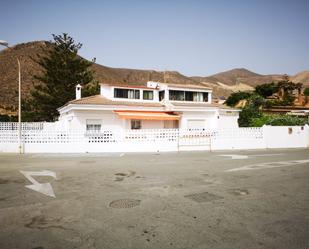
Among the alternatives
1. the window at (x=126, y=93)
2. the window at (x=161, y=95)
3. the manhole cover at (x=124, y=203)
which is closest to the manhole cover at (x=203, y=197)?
the manhole cover at (x=124, y=203)

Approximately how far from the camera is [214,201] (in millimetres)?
5965

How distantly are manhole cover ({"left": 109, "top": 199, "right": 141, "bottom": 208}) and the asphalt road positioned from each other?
2 centimetres

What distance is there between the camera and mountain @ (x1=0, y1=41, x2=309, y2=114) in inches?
3656

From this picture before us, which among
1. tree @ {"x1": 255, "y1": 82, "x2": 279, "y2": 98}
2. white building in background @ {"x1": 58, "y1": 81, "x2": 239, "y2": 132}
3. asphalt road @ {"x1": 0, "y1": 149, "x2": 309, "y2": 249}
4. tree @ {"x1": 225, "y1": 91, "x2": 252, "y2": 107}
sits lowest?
asphalt road @ {"x1": 0, "y1": 149, "x2": 309, "y2": 249}

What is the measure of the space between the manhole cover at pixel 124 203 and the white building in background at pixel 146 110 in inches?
679

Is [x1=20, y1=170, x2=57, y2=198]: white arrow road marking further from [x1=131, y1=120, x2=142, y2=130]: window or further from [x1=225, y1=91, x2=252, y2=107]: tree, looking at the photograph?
[x1=225, y1=91, x2=252, y2=107]: tree

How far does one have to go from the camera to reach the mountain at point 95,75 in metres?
92.9

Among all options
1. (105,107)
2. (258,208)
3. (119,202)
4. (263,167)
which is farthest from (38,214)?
(105,107)

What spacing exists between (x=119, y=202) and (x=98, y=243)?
2.09 m

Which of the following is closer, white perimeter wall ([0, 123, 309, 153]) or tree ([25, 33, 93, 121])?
white perimeter wall ([0, 123, 309, 153])

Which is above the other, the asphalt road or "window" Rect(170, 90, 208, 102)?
"window" Rect(170, 90, 208, 102)

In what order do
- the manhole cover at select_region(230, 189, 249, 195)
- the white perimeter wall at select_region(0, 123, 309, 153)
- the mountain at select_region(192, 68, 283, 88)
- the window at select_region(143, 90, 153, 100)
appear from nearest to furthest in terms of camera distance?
the manhole cover at select_region(230, 189, 249, 195) < the white perimeter wall at select_region(0, 123, 309, 153) < the window at select_region(143, 90, 153, 100) < the mountain at select_region(192, 68, 283, 88)

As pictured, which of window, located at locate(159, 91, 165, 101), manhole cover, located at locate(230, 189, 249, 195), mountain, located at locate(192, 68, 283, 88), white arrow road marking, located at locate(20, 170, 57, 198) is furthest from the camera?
mountain, located at locate(192, 68, 283, 88)

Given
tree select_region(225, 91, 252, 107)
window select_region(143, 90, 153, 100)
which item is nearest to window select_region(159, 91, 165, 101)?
window select_region(143, 90, 153, 100)
